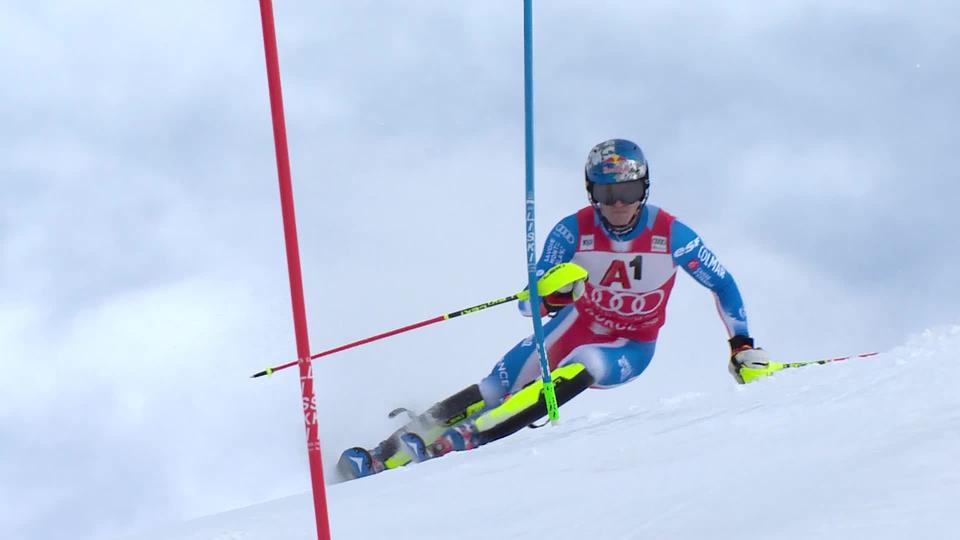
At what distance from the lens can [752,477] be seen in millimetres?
2742

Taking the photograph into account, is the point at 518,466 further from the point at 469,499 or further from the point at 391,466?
the point at 391,466

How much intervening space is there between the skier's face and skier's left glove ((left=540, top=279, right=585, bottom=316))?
0.45 m

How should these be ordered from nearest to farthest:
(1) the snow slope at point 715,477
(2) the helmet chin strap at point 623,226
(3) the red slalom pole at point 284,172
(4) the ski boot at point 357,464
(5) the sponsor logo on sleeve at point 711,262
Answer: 1. (1) the snow slope at point 715,477
2. (3) the red slalom pole at point 284,172
3. (4) the ski boot at point 357,464
4. (2) the helmet chin strap at point 623,226
5. (5) the sponsor logo on sleeve at point 711,262

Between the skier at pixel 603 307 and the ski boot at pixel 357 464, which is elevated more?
the skier at pixel 603 307

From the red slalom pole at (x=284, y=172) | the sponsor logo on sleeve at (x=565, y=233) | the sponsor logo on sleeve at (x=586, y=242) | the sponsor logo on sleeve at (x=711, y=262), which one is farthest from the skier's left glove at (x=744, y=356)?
the red slalom pole at (x=284, y=172)

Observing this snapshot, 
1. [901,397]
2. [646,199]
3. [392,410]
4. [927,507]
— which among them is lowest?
[927,507]

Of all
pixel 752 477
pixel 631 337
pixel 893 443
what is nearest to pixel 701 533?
pixel 752 477

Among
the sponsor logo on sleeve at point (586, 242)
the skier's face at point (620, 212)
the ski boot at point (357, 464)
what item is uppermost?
the skier's face at point (620, 212)

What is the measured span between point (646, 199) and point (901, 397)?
3036 millimetres

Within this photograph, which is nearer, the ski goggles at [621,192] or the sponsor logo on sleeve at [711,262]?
the ski goggles at [621,192]

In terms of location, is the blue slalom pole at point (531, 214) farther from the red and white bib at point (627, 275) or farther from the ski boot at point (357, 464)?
the ski boot at point (357, 464)

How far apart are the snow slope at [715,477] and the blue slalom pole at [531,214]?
38.1 inches

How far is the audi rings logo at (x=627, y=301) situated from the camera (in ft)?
21.0

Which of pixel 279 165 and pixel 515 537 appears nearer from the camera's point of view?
pixel 279 165
